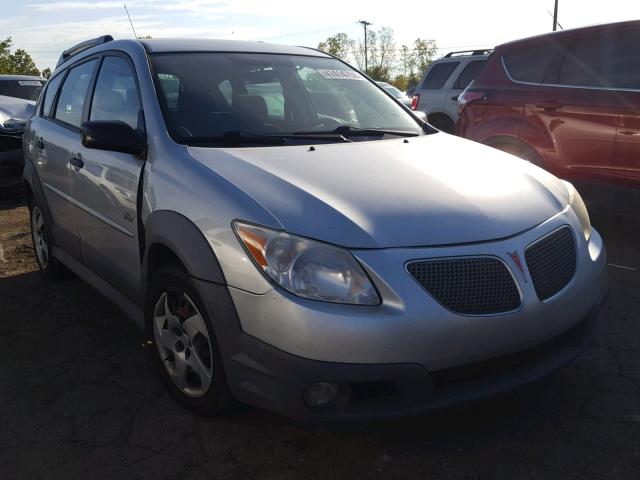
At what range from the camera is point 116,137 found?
3.00 m

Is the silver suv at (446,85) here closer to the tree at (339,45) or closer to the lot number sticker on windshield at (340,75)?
the lot number sticker on windshield at (340,75)

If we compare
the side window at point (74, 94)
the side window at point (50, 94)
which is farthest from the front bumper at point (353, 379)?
the side window at point (50, 94)

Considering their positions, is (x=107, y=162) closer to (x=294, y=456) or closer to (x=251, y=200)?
(x=251, y=200)

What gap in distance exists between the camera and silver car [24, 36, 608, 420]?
2227 millimetres

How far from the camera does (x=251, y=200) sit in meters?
2.46

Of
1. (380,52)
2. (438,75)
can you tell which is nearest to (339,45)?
(380,52)

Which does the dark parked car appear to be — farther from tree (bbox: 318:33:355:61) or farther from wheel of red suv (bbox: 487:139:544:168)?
tree (bbox: 318:33:355:61)

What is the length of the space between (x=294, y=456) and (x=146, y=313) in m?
0.98

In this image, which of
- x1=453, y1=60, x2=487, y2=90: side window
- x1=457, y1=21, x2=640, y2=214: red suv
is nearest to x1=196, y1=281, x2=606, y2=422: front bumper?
x1=457, y1=21, x2=640, y2=214: red suv

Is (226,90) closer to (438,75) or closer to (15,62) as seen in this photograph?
(438,75)

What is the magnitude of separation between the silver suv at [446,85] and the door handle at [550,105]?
5.99 metres

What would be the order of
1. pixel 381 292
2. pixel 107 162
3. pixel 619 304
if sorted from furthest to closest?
pixel 619 304, pixel 107 162, pixel 381 292

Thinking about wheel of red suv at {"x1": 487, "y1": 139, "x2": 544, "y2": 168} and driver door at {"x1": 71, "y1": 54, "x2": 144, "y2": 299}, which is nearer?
driver door at {"x1": 71, "y1": 54, "x2": 144, "y2": 299}

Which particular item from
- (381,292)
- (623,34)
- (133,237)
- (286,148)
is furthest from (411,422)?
(623,34)
